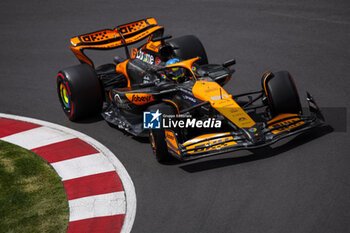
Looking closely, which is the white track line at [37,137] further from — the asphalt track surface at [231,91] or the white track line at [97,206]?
the white track line at [97,206]

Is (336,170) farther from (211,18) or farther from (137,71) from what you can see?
(211,18)

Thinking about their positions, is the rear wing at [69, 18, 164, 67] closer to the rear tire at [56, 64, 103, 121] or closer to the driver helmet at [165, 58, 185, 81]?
the rear tire at [56, 64, 103, 121]

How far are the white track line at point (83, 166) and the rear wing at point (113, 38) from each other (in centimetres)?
246

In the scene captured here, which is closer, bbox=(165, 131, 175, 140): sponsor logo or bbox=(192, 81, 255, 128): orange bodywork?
bbox=(165, 131, 175, 140): sponsor logo

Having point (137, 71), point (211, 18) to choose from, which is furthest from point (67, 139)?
point (211, 18)

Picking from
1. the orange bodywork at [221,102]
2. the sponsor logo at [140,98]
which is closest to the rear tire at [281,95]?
the orange bodywork at [221,102]

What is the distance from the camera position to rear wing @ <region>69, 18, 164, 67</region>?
31.2 feet

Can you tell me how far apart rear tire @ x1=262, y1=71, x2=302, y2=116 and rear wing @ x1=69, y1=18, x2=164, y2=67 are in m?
2.95

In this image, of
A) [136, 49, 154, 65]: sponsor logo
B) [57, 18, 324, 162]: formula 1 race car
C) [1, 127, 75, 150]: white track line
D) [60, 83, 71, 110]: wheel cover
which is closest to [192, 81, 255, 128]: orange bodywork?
[57, 18, 324, 162]: formula 1 race car

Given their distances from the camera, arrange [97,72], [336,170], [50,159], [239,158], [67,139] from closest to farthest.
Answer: [336,170] → [239,158] → [50,159] → [67,139] → [97,72]

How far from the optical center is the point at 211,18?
14.5 m

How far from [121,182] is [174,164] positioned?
89 cm

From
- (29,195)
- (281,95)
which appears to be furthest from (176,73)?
(29,195)

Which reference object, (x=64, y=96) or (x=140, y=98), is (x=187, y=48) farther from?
(x=64, y=96)
